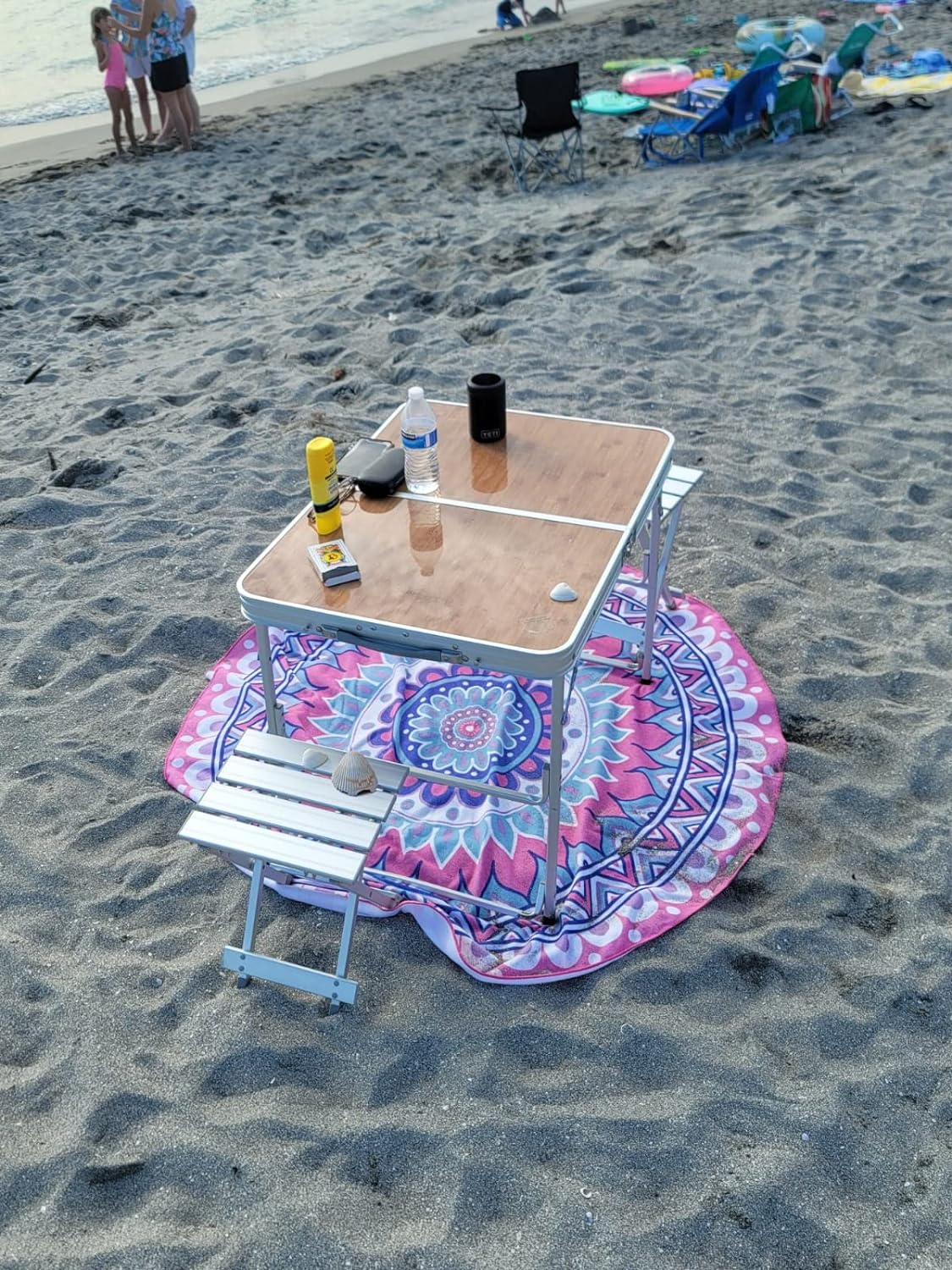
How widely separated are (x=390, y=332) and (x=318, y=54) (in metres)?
16.2

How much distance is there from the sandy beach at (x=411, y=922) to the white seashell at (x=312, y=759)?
0.45 m

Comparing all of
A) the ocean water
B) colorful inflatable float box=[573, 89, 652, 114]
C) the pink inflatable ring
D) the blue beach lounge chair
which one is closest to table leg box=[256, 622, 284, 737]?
the blue beach lounge chair

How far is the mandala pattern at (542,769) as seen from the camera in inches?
106

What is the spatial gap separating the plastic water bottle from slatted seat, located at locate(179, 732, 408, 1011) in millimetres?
801

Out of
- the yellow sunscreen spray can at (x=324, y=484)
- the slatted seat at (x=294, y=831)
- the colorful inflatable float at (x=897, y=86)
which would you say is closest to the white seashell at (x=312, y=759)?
the slatted seat at (x=294, y=831)

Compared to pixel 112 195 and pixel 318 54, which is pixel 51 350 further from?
pixel 318 54

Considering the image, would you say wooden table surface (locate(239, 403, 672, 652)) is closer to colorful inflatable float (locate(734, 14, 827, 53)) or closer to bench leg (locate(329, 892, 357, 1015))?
bench leg (locate(329, 892, 357, 1015))

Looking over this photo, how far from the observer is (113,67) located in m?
10.4

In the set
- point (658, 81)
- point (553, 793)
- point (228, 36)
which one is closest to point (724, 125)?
point (658, 81)

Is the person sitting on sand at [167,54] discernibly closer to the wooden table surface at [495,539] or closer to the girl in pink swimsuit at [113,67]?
the girl in pink swimsuit at [113,67]

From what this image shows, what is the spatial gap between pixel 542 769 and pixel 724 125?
7790 millimetres

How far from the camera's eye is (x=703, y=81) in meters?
10.1

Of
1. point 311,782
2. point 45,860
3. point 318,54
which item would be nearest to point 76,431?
point 45,860

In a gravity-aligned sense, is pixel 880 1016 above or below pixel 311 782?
below
